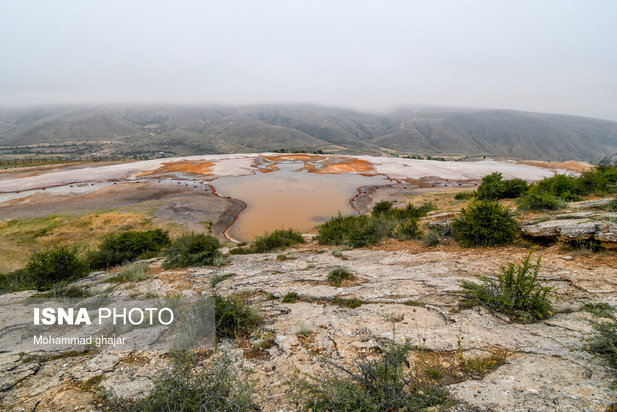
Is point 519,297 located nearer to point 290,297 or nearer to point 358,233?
point 290,297

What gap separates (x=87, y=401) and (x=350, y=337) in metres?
3.14

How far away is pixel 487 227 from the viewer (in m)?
7.67

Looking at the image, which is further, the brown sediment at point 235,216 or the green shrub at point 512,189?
the green shrub at point 512,189

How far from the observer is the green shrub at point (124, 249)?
8.98 m

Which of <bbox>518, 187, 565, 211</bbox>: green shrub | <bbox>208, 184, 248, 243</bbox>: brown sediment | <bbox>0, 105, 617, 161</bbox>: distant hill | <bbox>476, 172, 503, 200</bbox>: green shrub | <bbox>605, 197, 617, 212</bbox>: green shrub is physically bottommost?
<bbox>208, 184, 248, 243</bbox>: brown sediment

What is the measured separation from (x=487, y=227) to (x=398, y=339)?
616 centimetres

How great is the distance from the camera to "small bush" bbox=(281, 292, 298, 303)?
5.07 metres

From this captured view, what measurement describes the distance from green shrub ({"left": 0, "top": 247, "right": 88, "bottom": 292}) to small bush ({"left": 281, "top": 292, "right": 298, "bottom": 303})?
617 centimetres

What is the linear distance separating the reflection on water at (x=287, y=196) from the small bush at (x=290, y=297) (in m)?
10.3

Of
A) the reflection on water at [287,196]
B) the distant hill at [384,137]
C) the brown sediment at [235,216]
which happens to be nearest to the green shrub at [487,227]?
the reflection on water at [287,196]

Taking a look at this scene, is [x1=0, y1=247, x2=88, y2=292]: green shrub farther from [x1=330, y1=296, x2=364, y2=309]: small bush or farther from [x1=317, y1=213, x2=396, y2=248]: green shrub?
[x1=317, y1=213, x2=396, y2=248]: green shrub

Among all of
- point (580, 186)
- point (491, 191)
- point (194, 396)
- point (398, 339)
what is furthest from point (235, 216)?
point (580, 186)

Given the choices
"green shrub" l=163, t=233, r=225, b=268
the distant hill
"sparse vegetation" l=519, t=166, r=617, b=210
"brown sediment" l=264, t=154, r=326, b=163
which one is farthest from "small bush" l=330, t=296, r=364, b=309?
the distant hill

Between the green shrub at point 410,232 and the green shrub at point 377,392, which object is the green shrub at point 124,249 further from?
Answer: the green shrub at point 410,232
